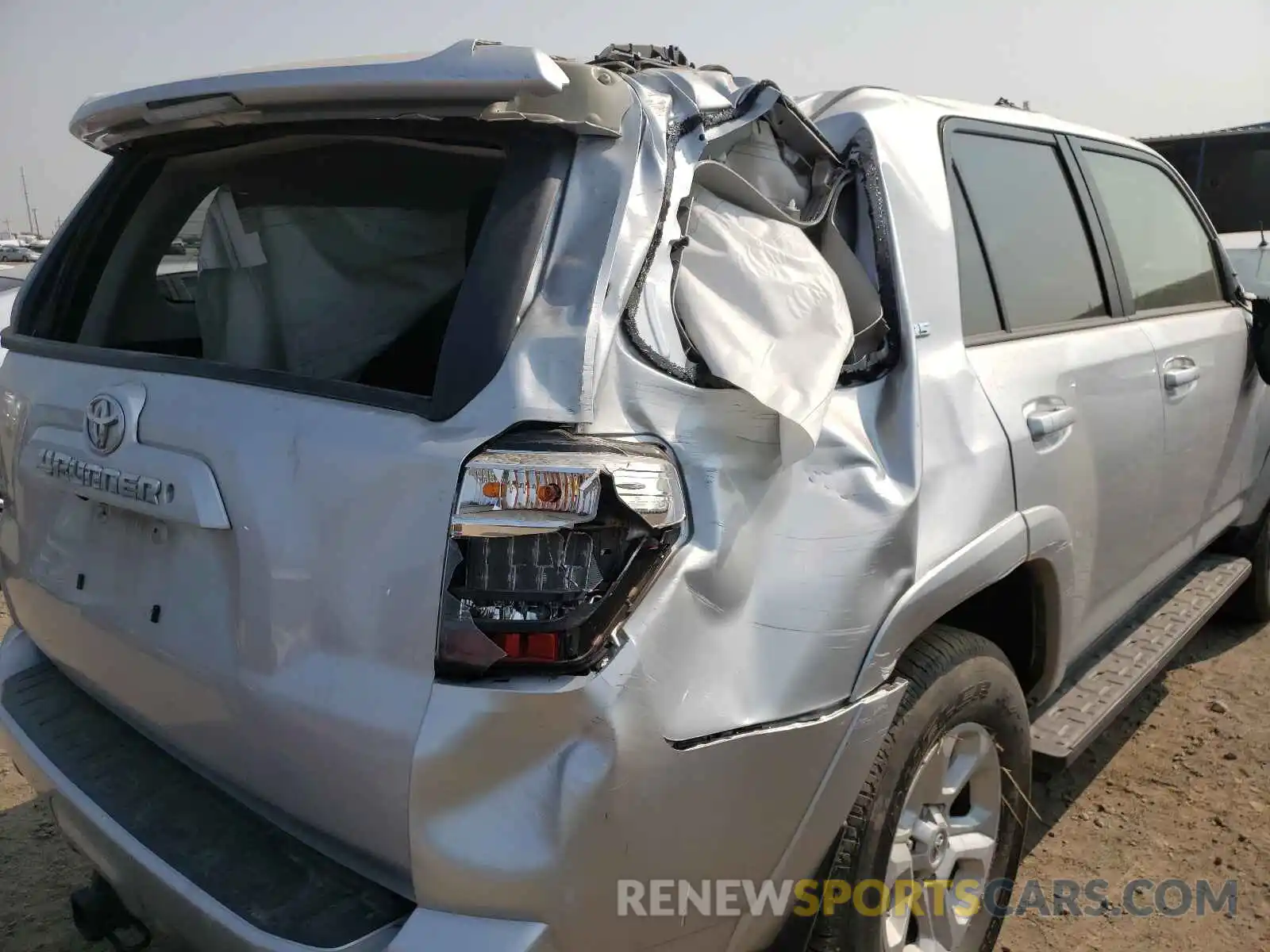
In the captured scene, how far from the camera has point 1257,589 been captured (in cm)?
435

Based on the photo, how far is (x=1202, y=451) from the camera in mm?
3289

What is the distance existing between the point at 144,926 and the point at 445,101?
153 cm

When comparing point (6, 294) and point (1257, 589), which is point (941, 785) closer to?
point (1257, 589)

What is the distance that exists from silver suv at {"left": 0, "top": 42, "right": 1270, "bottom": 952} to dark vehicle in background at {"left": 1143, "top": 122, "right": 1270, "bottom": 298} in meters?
5.28

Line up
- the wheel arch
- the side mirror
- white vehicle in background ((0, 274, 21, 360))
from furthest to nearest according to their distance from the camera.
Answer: white vehicle in background ((0, 274, 21, 360)) → the side mirror → the wheel arch

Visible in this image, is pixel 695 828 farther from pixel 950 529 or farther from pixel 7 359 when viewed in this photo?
pixel 7 359

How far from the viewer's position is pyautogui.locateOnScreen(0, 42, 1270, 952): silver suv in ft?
4.58

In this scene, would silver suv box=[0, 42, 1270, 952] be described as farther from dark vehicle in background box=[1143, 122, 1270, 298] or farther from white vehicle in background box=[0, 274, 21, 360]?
dark vehicle in background box=[1143, 122, 1270, 298]

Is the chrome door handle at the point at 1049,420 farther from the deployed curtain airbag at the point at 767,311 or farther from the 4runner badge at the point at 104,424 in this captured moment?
the 4runner badge at the point at 104,424

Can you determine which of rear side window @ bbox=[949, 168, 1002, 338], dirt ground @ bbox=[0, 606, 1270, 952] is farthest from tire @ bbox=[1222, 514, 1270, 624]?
rear side window @ bbox=[949, 168, 1002, 338]

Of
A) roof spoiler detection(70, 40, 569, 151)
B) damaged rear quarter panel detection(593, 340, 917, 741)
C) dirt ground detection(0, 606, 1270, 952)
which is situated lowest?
dirt ground detection(0, 606, 1270, 952)

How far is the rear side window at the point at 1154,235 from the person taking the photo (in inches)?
121

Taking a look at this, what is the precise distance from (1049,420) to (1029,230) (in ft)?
1.97

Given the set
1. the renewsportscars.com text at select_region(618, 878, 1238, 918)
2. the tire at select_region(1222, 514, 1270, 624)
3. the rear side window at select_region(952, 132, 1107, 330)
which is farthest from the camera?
the tire at select_region(1222, 514, 1270, 624)
